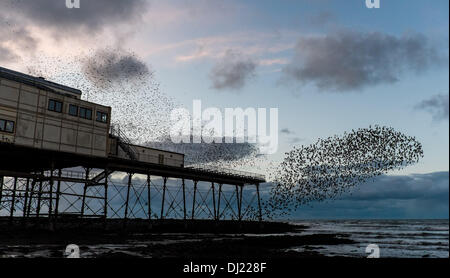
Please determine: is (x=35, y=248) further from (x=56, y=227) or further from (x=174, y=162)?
(x=174, y=162)

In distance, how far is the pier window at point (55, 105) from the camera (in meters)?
36.0

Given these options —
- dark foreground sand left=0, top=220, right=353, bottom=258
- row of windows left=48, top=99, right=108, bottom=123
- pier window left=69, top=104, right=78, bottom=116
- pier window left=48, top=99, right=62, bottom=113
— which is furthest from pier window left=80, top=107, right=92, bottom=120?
dark foreground sand left=0, top=220, right=353, bottom=258

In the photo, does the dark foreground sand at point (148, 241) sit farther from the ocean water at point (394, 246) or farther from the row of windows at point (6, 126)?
the row of windows at point (6, 126)

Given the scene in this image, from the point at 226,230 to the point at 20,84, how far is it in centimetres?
4000

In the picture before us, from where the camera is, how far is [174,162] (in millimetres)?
54000

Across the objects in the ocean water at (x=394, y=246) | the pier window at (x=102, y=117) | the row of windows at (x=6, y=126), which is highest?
the pier window at (x=102, y=117)

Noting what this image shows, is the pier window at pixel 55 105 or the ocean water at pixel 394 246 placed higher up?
the pier window at pixel 55 105

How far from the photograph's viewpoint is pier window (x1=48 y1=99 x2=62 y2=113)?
36000mm

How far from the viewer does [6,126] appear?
32.6m

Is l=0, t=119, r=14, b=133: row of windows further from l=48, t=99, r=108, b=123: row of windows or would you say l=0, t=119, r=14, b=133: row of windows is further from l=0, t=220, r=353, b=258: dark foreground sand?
l=0, t=220, r=353, b=258: dark foreground sand

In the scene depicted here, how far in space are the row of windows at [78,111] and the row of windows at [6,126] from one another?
3.98 meters

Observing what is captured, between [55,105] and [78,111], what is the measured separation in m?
2.47

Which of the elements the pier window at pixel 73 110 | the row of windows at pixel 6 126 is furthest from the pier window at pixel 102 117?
the row of windows at pixel 6 126
